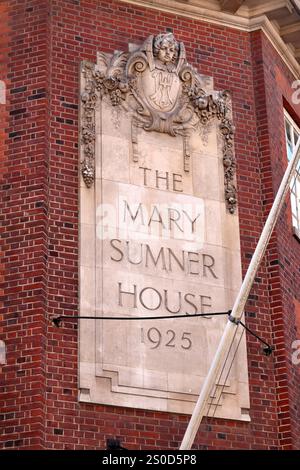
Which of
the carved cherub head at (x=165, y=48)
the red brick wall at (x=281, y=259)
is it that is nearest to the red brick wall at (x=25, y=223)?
the carved cherub head at (x=165, y=48)

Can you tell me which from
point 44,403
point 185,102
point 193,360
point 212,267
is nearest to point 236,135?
point 185,102

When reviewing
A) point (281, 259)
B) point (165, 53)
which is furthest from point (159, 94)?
point (281, 259)

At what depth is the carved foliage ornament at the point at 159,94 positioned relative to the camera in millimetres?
19312

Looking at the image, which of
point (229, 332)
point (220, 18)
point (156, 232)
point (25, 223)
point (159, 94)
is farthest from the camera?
point (220, 18)

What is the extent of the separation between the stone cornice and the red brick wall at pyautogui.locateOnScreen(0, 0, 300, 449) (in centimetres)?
12

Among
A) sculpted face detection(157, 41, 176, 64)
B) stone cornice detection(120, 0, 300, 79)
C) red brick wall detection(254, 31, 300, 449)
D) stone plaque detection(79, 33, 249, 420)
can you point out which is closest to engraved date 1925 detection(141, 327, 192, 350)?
stone plaque detection(79, 33, 249, 420)

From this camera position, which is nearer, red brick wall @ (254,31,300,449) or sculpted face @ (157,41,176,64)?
red brick wall @ (254,31,300,449)

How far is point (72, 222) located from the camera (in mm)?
18234

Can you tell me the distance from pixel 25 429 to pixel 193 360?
9.37 ft

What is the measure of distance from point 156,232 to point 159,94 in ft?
7.58

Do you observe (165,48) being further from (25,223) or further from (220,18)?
(25,223)

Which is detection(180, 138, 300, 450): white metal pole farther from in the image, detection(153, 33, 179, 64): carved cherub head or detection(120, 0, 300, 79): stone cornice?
detection(120, 0, 300, 79): stone cornice

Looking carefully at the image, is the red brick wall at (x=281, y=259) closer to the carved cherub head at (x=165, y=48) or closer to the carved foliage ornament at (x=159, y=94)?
the carved foliage ornament at (x=159, y=94)

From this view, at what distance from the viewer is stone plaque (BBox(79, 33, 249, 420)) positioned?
17.8m
